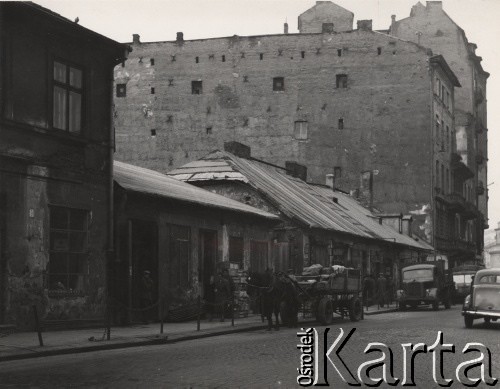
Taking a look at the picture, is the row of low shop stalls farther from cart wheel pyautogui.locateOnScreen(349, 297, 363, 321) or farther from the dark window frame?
cart wheel pyautogui.locateOnScreen(349, 297, 363, 321)

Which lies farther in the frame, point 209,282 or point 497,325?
point 209,282

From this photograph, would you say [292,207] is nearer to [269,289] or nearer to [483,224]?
[269,289]

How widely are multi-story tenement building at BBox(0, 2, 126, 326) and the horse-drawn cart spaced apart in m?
6.51

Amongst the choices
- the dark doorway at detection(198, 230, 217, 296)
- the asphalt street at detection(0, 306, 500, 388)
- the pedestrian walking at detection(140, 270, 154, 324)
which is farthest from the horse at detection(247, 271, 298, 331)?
the asphalt street at detection(0, 306, 500, 388)

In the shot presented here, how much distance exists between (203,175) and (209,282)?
828cm

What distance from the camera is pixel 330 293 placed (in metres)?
25.4

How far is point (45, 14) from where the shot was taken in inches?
778

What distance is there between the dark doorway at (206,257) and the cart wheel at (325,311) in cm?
447

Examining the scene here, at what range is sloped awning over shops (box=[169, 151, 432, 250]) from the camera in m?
34.8

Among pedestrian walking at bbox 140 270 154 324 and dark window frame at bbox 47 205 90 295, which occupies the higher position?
dark window frame at bbox 47 205 90 295

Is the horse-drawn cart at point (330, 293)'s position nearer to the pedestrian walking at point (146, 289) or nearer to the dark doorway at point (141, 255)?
the dark doorway at point (141, 255)

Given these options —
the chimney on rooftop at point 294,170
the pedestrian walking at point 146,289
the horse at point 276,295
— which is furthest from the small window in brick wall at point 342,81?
the pedestrian walking at point 146,289

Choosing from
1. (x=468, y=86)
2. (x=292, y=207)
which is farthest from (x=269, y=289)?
(x=468, y=86)

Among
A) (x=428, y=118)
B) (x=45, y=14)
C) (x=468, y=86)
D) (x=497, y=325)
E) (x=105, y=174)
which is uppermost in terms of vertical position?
(x=468, y=86)
